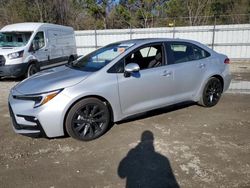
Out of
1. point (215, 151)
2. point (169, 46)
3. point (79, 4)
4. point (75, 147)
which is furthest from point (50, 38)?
point (79, 4)

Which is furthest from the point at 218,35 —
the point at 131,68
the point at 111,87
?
the point at 111,87

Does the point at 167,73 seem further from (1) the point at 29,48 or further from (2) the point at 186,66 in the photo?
(1) the point at 29,48

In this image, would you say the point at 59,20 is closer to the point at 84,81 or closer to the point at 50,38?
the point at 50,38

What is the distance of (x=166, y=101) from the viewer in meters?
5.22

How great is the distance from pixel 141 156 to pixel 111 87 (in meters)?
1.24

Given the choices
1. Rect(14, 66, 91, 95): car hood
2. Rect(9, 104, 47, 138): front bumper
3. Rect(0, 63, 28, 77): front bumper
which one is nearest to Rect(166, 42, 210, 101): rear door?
Rect(14, 66, 91, 95): car hood

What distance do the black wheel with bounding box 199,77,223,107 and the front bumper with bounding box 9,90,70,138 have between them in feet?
10.3

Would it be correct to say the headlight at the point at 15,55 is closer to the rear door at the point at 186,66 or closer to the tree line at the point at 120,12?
the rear door at the point at 186,66

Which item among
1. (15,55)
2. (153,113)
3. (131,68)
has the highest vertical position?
(131,68)

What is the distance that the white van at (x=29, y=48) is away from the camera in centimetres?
925

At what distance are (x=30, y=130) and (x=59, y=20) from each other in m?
21.6

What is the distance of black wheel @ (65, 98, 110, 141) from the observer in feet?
13.8

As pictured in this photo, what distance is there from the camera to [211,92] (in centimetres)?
600

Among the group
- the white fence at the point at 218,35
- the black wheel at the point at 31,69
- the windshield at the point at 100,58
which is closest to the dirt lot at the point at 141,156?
the windshield at the point at 100,58
